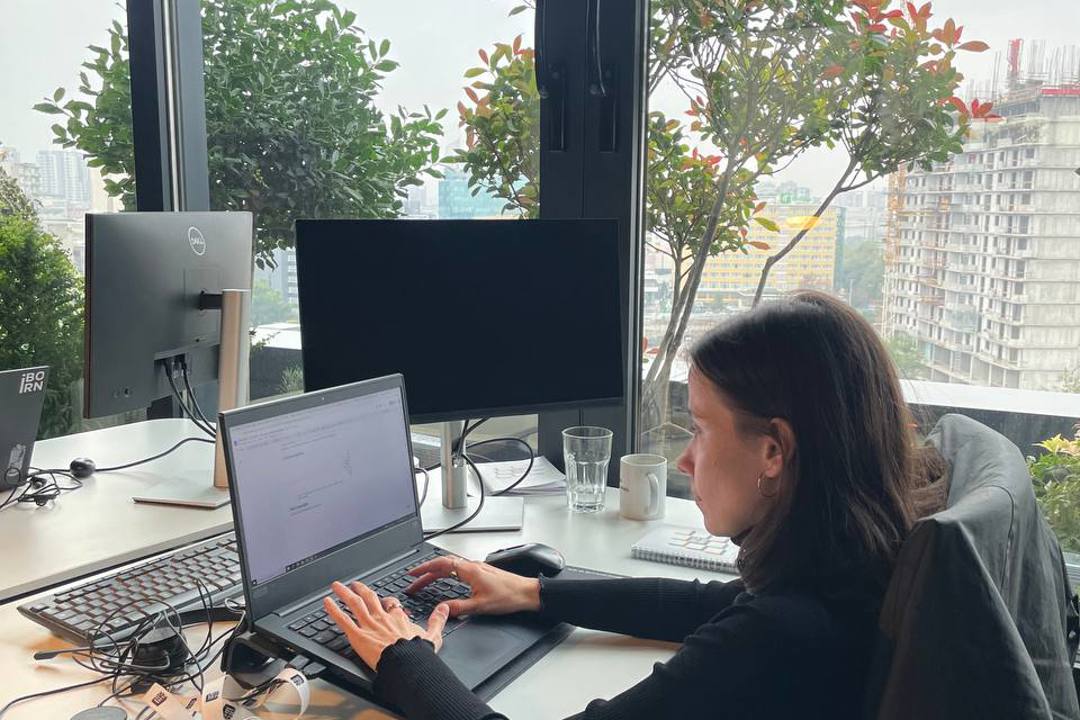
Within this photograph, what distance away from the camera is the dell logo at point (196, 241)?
1850 millimetres

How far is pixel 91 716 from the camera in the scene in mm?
1075

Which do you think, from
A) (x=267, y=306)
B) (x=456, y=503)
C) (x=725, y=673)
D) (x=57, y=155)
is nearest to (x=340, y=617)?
(x=725, y=673)

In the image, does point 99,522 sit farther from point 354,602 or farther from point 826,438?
point 826,438

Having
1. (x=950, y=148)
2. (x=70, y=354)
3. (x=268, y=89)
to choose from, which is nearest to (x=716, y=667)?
(x=950, y=148)

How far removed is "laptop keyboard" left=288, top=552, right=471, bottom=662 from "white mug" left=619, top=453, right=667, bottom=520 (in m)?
0.45

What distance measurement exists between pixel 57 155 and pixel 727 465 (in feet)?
8.78

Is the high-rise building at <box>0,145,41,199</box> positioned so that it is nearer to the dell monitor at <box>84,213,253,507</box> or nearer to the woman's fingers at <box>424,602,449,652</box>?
the dell monitor at <box>84,213,253,507</box>

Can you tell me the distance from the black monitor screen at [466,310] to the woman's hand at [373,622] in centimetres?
44

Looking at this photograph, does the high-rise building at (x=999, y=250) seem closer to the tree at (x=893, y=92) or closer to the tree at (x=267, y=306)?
the tree at (x=893, y=92)

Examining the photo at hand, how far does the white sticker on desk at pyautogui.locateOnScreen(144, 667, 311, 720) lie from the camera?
1085 millimetres

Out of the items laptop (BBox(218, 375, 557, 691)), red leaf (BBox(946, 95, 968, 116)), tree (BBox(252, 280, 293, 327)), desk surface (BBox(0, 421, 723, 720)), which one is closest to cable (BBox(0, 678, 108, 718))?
desk surface (BBox(0, 421, 723, 720))

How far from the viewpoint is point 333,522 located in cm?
132

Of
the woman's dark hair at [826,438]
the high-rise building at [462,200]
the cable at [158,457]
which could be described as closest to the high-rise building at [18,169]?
the cable at [158,457]

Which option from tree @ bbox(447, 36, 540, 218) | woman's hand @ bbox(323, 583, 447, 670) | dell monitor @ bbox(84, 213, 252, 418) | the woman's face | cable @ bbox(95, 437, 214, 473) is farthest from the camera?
tree @ bbox(447, 36, 540, 218)
